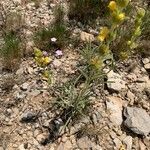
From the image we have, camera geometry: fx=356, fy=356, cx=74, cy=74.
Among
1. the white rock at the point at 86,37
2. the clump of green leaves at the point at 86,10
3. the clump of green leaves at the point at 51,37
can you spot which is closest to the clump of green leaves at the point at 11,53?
the clump of green leaves at the point at 51,37

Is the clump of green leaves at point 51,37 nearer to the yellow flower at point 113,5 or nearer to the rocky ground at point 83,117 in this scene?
the rocky ground at point 83,117

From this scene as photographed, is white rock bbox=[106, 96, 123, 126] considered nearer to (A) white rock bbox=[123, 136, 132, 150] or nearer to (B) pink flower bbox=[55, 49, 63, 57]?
(A) white rock bbox=[123, 136, 132, 150]

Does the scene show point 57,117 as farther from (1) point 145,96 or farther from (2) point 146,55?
(2) point 146,55

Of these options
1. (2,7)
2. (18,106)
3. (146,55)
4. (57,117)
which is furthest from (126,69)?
(2,7)

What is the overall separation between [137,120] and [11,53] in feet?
5.39

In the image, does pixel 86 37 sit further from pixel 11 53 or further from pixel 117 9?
pixel 117 9

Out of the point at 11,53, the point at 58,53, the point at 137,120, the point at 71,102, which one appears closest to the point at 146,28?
the point at 58,53

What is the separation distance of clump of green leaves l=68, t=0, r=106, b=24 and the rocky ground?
637mm

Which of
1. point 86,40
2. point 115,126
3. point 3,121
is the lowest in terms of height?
point 3,121

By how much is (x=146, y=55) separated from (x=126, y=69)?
1.10 feet

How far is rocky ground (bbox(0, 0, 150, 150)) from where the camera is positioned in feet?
11.8

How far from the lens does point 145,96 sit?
400 cm

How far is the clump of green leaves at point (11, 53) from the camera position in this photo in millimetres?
4163

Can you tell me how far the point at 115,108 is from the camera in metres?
3.83
